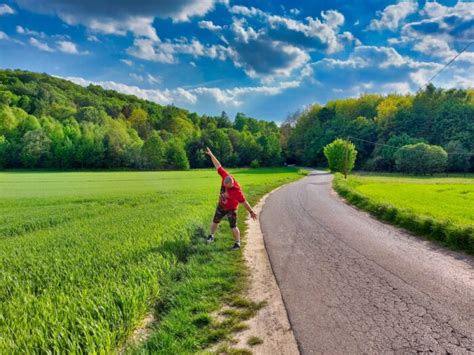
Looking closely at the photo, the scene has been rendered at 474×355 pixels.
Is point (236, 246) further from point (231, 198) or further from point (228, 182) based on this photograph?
point (228, 182)

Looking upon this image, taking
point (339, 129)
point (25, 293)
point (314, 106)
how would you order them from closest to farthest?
point (25, 293) < point (339, 129) < point (314, 106)

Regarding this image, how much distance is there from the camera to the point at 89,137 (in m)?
77.9

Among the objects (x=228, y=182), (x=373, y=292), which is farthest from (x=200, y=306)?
(x=228, y=182)

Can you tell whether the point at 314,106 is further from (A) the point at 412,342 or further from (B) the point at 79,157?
(A) the point at 412,342

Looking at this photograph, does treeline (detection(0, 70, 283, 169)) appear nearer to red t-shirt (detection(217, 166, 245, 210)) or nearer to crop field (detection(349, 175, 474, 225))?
crop field (detection(349, 175, 474, 225))

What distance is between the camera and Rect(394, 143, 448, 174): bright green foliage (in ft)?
207

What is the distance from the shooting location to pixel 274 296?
4.89 meters

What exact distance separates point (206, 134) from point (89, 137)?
113 feet

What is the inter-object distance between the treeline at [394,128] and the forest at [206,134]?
244 mm

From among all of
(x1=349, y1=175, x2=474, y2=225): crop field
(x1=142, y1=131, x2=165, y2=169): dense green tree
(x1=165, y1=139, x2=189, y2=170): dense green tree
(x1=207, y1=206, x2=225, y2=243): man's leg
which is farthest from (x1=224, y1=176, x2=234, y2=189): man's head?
(x1=165, y1=139, x2=189, y2=170): dense green tree

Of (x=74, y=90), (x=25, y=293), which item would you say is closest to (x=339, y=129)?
(x=25, y=293)

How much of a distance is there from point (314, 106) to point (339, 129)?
26244mm

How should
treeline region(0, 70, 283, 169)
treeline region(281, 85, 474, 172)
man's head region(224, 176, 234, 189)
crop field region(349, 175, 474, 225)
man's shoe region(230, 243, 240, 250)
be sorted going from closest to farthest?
man's head region(224, 176, 234, 189) < man's shoe region(230, 243, 240, 250) < crop field region(349, 175, 474, 225) < treeline region(281, 85, 474, 172) < treeline region(0, 70, 283, 169)

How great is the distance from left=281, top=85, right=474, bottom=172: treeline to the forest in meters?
0.24
